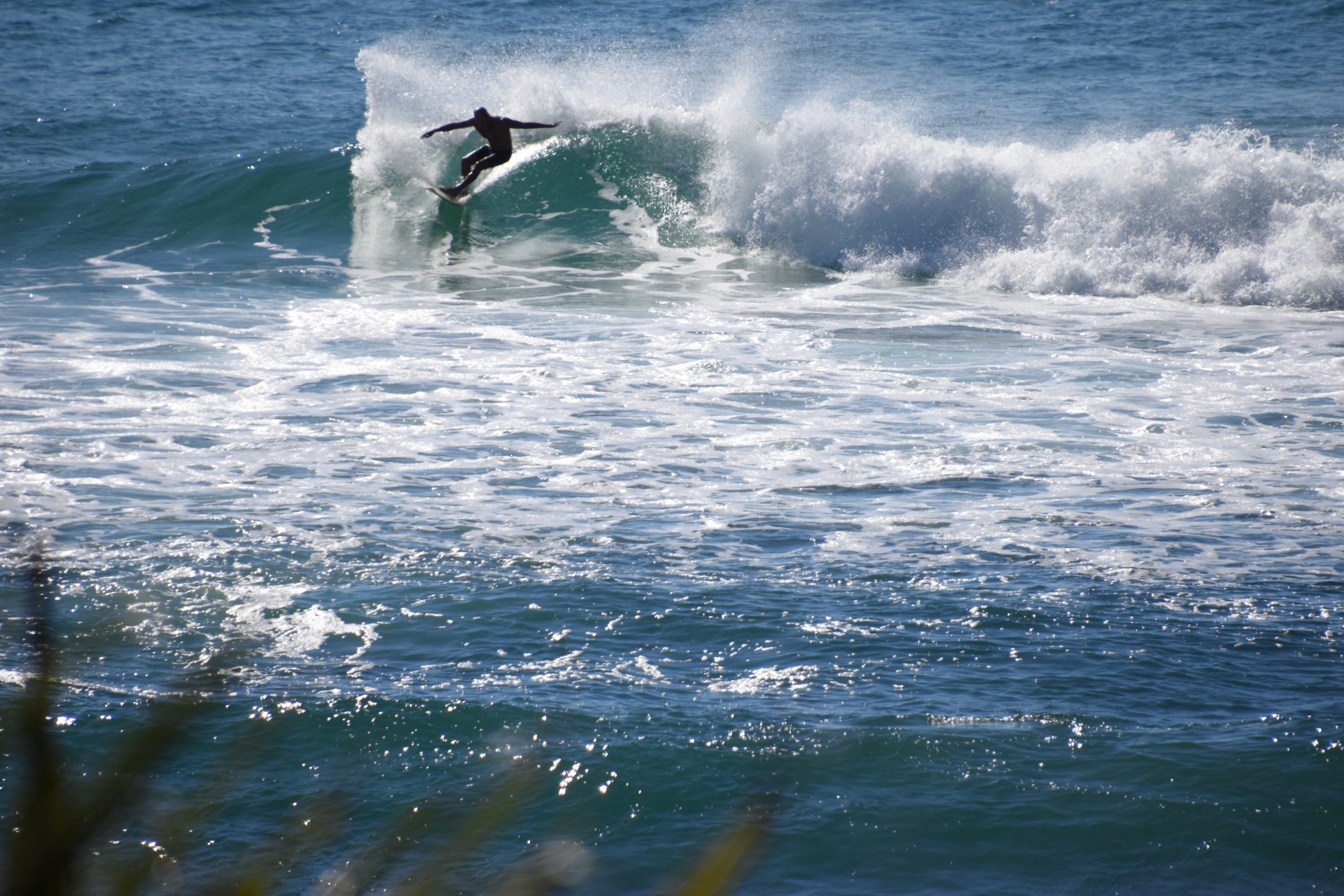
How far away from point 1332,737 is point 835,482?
2.95 meters

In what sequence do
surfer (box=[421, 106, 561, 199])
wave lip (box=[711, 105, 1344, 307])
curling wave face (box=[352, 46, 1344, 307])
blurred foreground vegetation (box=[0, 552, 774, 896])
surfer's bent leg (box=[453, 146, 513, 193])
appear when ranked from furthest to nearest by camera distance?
surfer's bent leg (box=[453, 146, 513, 193]), surfer (box=[421, 106, 561, 199]), curling wave face (box=[352, 46, 1344, 307]), wave lip (box=[711, 105, 1344, 307]), blurred foreground vegetation (box=[0, 552, 774, 896])

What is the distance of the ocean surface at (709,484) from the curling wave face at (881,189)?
61 millimetres

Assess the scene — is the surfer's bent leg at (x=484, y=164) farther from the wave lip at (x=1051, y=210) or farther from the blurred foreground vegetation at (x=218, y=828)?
the blurred foreground vegetation at (x=218, y=828)

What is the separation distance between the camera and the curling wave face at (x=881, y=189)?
13.0m

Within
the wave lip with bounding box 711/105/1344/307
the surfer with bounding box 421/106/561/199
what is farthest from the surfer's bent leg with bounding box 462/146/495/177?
the wave lip with bounding box 711/105/1344/307

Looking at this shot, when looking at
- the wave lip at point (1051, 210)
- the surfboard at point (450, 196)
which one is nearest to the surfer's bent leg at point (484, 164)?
the surfboard at point (450, 196)

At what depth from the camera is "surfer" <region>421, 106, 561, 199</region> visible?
14320mm

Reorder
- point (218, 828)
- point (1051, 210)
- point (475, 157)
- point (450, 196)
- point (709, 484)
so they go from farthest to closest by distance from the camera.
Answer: point (450, 196), point (475, 157), point (1051, 210), point (709, 484), point (218, 828)

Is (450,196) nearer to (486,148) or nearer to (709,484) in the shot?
(486,148)

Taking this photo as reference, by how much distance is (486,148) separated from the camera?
15.1 meters

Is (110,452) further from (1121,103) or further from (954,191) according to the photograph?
(1121,103)

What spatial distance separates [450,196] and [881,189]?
571cm

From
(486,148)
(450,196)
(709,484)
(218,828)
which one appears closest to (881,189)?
(486,148)

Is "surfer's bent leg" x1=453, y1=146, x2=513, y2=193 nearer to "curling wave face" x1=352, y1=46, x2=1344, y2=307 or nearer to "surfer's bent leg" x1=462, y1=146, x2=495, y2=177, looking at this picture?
"surfer's bent leg" x1=462, y1=146, x2=495, y2=177
